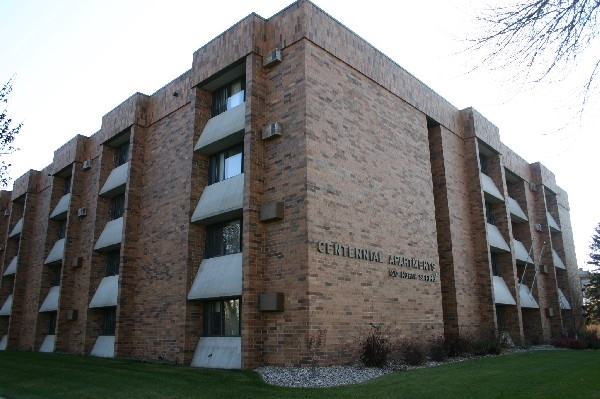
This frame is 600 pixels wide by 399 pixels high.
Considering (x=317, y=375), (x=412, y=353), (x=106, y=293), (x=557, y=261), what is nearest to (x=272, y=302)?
(x=317, y=375)

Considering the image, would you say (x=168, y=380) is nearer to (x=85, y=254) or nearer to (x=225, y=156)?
(x=225, y=156)

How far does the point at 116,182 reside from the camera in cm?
2145

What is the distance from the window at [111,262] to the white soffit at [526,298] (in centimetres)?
1891

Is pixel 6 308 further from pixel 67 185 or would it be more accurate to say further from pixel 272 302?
pixel 272 302

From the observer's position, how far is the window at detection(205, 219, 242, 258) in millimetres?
15789

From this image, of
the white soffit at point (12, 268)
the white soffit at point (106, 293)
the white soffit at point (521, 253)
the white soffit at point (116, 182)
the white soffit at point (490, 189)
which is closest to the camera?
the white soffit at point (106, 293)

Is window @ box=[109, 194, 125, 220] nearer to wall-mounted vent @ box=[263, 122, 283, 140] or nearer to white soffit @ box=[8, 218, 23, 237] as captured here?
wall-mounted vent @ box=[263, 122, 283, 140]

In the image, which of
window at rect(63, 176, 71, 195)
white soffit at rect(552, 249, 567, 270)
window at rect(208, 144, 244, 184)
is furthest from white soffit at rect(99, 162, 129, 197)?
white soffit at rect(552, 249, 567, 270)

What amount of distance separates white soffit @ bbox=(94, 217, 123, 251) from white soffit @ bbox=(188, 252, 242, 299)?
5.78m

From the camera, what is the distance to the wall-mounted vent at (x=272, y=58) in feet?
49.2

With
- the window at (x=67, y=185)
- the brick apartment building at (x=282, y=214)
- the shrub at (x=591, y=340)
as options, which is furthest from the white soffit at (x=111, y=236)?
the shrub at (x=591, y=340)

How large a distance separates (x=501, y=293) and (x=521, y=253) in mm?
5254

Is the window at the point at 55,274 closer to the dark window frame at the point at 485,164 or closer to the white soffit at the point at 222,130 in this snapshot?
the white soffit at the point at 222,130

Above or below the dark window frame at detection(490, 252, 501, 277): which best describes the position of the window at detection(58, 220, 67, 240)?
above
